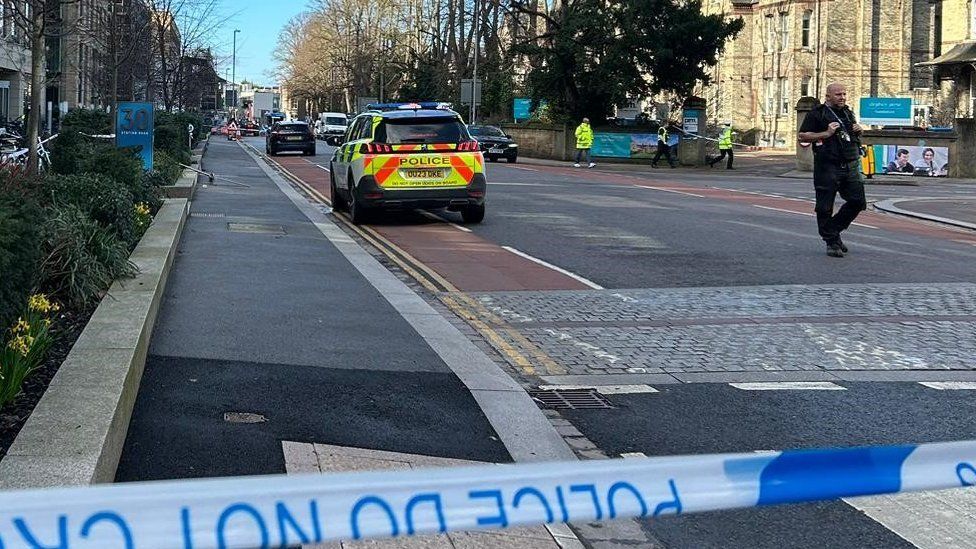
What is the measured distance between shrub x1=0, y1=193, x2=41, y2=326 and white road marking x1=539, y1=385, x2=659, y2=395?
121 inches

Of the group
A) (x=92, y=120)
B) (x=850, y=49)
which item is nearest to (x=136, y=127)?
(x=92, y=120)

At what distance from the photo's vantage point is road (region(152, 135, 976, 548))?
6266mm

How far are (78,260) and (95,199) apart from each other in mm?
2452

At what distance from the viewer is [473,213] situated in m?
18.7

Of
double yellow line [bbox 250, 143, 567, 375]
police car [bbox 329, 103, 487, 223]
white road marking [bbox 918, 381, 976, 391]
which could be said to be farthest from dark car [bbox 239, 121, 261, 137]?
white road marking [bbox 918, 381, 976, 391]

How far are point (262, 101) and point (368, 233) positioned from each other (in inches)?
3602

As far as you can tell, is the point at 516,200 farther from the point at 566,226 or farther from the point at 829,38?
the point at 829,38

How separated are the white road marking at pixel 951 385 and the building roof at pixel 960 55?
1857 inches

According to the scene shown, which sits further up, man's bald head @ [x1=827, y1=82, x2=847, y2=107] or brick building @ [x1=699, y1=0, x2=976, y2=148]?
brick building @ [x1=699, y1=0, x2=976, y2=148]

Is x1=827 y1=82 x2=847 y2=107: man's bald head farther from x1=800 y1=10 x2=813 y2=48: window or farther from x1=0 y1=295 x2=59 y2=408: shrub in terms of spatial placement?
x1=800 y1=10 x2=813 y2=48: window

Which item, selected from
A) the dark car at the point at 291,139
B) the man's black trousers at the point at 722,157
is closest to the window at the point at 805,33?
the man's black trousers at the point at 722,157

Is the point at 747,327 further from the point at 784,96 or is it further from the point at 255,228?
the point at 784,96

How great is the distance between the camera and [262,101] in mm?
106000

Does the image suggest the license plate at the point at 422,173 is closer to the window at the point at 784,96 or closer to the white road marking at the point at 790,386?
the white road marking at the point at 790,386
